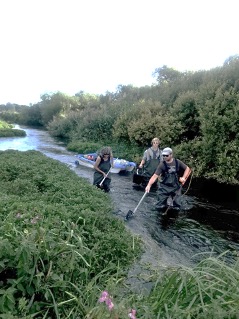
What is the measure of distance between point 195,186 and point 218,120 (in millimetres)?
3731

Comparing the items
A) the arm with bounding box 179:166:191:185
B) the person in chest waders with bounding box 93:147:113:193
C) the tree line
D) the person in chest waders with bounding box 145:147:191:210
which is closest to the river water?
the person in chest waders with bounding box 145:147:191:210

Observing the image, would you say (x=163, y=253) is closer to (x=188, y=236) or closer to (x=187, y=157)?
(x=188, y=236)

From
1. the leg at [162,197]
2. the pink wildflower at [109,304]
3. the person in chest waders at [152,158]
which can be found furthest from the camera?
the person in chest waders at [152,158]

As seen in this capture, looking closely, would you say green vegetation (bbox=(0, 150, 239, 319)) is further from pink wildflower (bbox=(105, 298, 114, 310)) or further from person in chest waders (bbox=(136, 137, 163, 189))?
person in chest waders (bbox=(136, 137, 163, 189))

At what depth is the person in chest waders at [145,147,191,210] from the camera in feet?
28.5

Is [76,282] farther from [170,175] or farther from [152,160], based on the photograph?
[152,160]

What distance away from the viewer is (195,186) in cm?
1416

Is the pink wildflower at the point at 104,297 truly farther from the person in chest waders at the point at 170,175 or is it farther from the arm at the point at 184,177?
the arm at the point at 184,177

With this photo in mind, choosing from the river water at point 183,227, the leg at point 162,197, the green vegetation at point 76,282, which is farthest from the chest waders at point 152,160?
the green vegetation at point 76,282

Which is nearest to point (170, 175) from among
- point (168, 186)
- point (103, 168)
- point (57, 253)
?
point (168, 186)

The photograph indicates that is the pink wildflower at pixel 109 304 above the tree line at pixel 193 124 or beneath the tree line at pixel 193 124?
beneath

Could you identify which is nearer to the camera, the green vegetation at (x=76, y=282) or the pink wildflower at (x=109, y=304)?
the pink wildflower at (x=109, y=304)

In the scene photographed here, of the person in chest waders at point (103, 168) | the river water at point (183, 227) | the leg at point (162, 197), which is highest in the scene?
the person in chest waders at point (103, 168)

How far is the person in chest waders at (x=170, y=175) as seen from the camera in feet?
28.5
